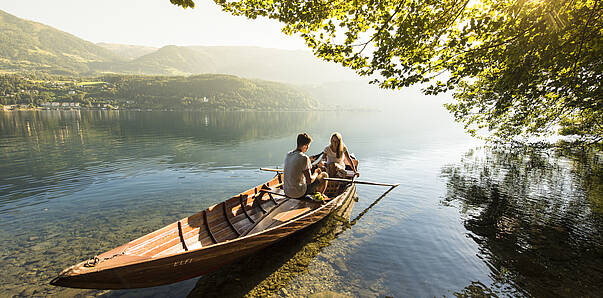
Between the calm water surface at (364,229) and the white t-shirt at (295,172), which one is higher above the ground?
the white t-shirt at (295,172)

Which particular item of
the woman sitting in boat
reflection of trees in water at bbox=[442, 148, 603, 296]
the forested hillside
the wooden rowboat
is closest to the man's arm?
the wooden rowboat

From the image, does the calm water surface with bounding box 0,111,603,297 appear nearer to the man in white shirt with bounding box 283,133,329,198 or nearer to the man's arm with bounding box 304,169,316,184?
the man in white shirt with bounding box 283,133,329,198

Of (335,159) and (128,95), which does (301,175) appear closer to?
(335,159)

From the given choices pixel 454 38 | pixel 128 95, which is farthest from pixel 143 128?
pixel 128 95

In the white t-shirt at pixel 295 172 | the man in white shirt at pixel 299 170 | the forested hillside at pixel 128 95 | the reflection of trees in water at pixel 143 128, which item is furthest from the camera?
the forested hillside at pixel 128 95

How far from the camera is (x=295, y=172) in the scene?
7973 mm

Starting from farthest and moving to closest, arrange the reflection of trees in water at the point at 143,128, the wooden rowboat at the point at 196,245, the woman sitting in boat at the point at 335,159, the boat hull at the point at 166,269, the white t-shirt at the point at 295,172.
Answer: the reflection of trees in water at the point at 143,128 → the woman sitting in boat at the point at 335,159 → the white t-shirt at the point at 295,172 → the wooden rowboat at the point at 196,245 → the boat hull at the point at 166,269

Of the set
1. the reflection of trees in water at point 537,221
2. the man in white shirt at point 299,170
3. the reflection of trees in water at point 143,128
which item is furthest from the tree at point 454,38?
the reflection of trees in water at point 143,128

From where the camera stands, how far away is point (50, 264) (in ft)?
23.1

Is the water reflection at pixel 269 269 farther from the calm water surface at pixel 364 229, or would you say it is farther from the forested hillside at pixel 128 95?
the forested hillside at pixel 128 95

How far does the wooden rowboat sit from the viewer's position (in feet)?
14.5

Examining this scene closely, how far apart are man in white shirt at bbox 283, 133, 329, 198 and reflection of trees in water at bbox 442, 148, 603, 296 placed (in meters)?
5.13

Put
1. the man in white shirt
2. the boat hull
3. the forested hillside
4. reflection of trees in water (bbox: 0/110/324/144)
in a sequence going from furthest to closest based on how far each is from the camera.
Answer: the forested hillside
reflection of trees in water (bbox: 0/110/324/144)
the man in white shirt
the boat hull

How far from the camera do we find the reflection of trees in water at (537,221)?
22.6ft
